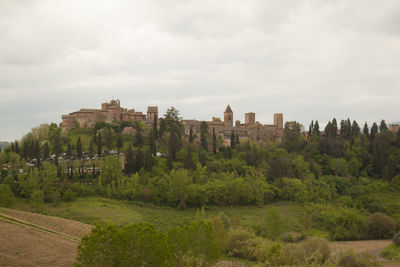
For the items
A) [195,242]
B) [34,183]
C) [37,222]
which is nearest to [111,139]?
[34,183]

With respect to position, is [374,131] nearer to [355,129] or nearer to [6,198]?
[355,129]

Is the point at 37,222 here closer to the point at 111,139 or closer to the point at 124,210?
the point at 124,210

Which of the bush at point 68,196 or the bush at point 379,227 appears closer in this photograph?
the bush at point 379,227

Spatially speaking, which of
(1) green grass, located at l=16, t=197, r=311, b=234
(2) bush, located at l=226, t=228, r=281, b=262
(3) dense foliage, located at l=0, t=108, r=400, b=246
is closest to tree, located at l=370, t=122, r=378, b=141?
(3) dense foliage, located at l=0, t=108, r=400, b=246

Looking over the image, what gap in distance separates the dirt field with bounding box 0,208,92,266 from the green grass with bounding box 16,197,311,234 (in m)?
5.46

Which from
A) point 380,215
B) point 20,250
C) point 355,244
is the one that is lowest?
point 355,244

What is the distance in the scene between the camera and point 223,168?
58531 millimetres

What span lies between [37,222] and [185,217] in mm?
18345

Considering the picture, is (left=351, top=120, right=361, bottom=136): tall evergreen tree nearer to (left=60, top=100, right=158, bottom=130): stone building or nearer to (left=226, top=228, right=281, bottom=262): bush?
(left=60, top=100, right=158, bottom=130): stone building

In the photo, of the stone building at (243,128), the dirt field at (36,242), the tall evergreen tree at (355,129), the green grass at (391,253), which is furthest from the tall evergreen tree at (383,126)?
the dirt field at (36,242)

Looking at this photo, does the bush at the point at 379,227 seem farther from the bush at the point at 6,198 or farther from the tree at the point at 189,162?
the bush at the point at 6,198

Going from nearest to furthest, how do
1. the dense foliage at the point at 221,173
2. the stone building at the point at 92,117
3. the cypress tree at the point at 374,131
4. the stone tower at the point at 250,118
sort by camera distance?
the dense foliage at the point at 221,173
the cypress tree at the point at 374,131
the stone building at the point at 92,117
the stone tower at the point at 250,118

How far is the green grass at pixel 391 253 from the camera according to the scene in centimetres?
3105

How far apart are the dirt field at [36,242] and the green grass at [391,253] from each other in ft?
98.7
